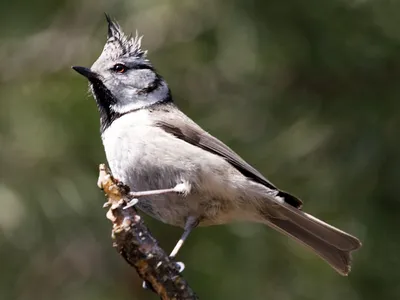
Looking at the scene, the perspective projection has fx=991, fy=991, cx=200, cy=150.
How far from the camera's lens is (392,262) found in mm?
4805

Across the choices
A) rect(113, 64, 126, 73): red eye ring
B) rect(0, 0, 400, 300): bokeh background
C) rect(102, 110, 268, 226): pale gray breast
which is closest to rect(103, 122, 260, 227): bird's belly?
rect(102, 110, 268, 226): pale gray breast

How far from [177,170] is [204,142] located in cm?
28

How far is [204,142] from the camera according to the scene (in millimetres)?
3857

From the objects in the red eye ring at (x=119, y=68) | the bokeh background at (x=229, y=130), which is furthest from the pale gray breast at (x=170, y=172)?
the bokeh background at (x=229, y=130)

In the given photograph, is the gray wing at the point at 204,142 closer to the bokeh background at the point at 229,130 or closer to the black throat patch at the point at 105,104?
the black throat patch at the point at 105,104

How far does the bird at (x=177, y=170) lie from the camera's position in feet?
11.8

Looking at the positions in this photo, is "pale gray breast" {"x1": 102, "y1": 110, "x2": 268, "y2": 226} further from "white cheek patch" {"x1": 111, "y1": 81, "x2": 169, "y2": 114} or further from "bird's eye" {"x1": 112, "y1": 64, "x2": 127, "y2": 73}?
"bird's eye" {"x1": 112, "y1": 64, "x2": 127, "y2": 73}

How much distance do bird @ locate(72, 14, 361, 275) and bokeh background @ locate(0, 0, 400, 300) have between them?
2.60ft

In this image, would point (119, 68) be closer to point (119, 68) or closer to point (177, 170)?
point (119, 68)

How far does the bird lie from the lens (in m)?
3.59

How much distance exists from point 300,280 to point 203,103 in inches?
40.6

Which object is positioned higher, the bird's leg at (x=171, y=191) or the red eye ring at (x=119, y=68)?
the red eye ring at (x=119, y=68)

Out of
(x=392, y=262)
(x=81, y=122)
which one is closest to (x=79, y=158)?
(x=81, y=122)

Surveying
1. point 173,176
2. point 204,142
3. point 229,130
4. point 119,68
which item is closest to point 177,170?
point 173,176
